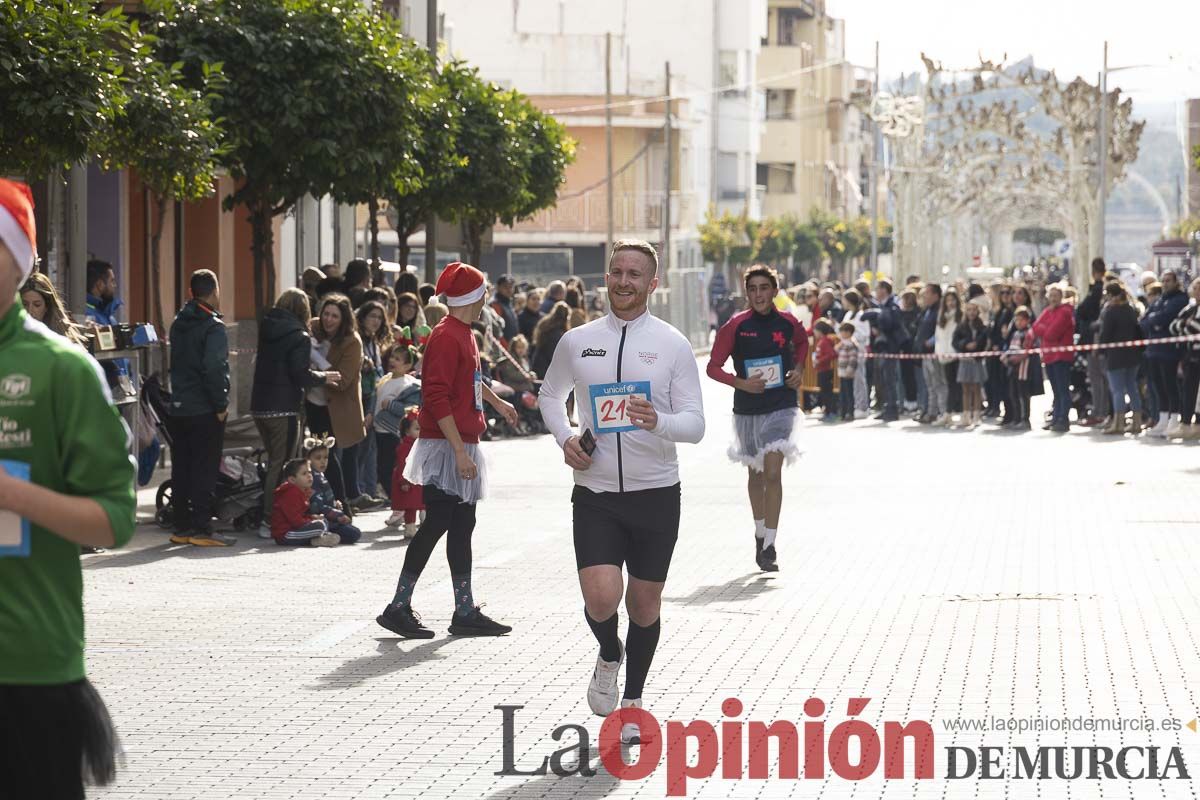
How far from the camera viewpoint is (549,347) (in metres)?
26.0

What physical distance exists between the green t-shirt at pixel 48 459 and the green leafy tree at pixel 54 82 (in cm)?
865

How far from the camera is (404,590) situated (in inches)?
398

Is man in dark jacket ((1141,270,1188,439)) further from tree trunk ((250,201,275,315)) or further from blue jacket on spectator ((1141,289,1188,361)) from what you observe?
tree trunk ((250,201,275,315))

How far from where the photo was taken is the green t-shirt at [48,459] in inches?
167

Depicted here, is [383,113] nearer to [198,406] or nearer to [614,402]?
[198,406]

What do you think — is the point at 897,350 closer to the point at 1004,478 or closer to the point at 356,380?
the point at 1004,478

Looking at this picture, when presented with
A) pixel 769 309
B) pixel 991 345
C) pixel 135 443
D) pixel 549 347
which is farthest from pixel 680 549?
pixel 991 345

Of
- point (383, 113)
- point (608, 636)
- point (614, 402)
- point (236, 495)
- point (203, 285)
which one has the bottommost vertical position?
point (236, 495)

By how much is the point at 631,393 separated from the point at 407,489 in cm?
619

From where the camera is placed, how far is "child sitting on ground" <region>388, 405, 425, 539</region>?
1366cm

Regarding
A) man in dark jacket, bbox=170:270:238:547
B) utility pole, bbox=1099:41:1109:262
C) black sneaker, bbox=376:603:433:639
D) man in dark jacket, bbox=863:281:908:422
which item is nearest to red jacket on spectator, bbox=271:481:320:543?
man in dark jacket, bbox=170:270:238:547

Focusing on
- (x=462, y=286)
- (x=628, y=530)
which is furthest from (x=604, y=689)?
(x=462, y=286)

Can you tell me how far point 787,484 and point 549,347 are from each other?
729 cm

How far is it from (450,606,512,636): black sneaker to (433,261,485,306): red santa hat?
4.77ft
